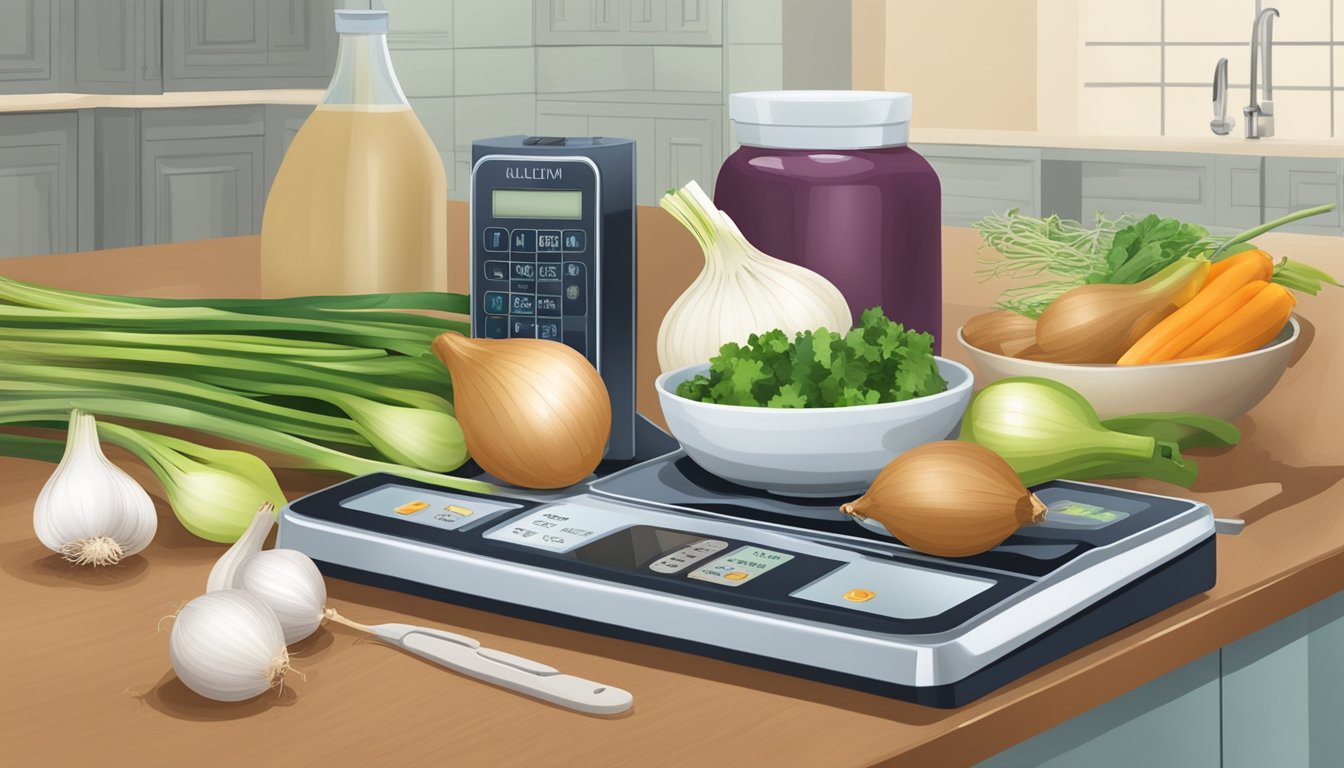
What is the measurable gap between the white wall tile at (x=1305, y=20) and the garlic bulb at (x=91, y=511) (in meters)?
5.06

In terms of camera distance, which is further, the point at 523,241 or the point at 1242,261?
the point at 1242,261

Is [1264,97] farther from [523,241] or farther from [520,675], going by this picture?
[520,675]

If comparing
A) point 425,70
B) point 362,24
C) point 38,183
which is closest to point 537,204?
point 362,24

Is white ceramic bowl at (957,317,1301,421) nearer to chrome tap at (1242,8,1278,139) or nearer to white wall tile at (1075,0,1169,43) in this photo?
chrome tap at (1242,8,1278,139)

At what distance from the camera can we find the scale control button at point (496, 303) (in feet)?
2.48

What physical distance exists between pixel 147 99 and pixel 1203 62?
11.6 feet

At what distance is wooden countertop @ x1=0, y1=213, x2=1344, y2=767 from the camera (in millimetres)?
469

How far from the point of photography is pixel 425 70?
5.29 metres

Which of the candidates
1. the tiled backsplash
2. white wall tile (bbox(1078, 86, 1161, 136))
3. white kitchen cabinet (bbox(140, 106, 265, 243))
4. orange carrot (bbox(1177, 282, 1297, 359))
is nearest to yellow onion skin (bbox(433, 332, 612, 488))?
orange carrot (bbox(1177, 282, 1297, 359))

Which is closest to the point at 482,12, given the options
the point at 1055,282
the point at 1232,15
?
the point at 1232,15

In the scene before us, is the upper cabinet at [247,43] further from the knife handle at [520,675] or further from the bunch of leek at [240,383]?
the knife handle at [520,675]

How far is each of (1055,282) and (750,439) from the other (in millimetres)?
468

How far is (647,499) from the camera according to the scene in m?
0.65

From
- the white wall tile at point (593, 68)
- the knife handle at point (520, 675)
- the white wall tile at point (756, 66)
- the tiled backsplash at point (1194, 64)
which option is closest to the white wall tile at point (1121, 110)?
the tiled backsplash at point (1194, 64)
